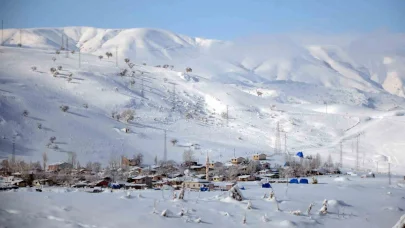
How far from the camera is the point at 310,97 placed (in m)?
126

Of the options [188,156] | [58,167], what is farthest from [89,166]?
[188,156]

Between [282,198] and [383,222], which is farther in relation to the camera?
[282,198]

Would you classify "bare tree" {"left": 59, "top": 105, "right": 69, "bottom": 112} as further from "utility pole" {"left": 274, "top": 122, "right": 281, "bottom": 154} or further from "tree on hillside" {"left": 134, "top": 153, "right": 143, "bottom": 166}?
"utility pole" {"left": 274, "top": 122, "right": 281, "bottom": 154}

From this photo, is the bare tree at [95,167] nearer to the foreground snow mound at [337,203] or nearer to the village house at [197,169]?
the village house at [197,169]

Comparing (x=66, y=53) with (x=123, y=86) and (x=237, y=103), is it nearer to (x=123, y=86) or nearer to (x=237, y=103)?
(x=123, y=86)

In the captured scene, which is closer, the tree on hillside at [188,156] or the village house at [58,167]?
the village house at [58,167]

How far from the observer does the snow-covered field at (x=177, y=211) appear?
1159 cm

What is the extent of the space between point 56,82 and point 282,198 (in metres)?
54.9

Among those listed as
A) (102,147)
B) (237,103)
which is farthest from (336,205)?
(237,103)

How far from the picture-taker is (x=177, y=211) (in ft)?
42.6

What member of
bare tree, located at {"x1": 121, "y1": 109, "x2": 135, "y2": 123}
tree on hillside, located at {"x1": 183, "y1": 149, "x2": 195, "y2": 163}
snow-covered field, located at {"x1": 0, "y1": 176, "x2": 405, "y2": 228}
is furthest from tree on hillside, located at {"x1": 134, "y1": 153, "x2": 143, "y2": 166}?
snow-covered field, located at {"x1": 0, "y1": 176, "x2": 405, "y2": 228}

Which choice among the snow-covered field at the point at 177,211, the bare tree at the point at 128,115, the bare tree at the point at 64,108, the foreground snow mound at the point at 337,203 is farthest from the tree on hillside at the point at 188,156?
the snow-covered field at the point at 177,211

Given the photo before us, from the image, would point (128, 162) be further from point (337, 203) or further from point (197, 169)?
point (337, 203)

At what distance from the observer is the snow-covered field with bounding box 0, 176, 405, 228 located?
1159 centimetres
